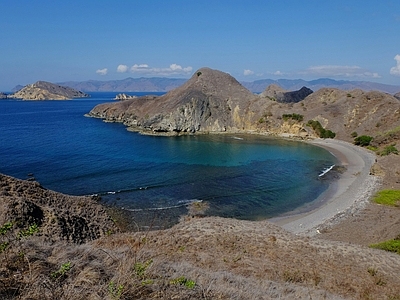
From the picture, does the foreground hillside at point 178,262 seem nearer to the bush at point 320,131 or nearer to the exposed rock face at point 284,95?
the bush at point 320,131

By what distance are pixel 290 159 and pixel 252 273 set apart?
46.6 metres

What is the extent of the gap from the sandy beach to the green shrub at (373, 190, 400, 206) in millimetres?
887

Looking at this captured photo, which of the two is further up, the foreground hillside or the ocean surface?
the foreground hillside

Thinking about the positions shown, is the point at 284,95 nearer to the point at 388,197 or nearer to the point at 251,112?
the point at 251,112

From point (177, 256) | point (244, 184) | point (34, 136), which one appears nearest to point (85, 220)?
point (177, 256)

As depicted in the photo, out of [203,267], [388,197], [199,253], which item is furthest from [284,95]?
[203,267]

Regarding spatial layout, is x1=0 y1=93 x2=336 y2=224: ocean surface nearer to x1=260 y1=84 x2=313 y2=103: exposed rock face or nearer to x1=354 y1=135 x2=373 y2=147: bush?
x1=354 y1=135 x2=373 y2=147: bush

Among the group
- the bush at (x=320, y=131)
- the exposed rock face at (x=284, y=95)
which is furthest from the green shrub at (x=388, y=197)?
the exposed rock face at (x=284, y=95)

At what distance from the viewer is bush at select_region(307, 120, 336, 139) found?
76588mm

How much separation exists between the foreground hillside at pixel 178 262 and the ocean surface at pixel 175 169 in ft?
47.2

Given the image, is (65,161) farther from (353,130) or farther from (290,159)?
(353,130)

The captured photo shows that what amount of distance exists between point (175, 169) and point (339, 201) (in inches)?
903

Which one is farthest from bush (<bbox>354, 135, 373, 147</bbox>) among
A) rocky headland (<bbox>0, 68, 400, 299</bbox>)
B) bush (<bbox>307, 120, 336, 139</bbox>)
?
rocky headland (<bbox>0, 68, 400, 299</bbox>)

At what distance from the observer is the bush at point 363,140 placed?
66.6 meters
